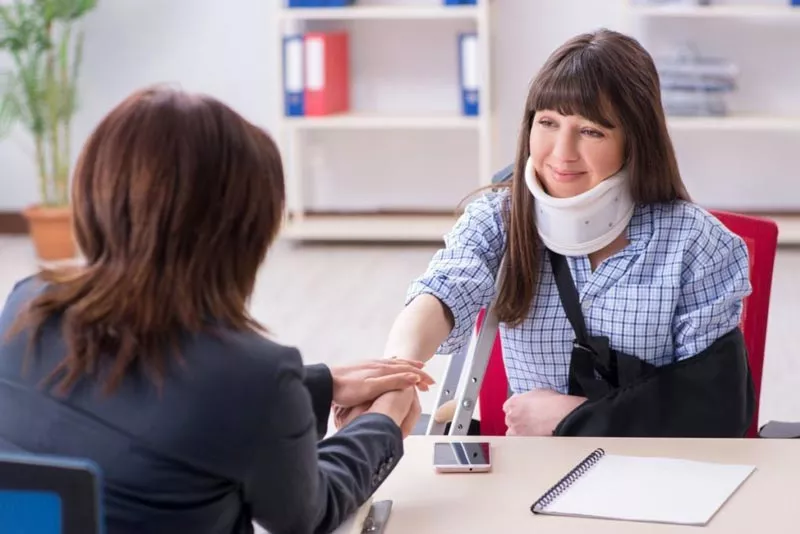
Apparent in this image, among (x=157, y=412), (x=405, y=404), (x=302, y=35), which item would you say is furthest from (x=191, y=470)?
(x=302, y=35)

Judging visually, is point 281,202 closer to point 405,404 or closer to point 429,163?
point 405,404

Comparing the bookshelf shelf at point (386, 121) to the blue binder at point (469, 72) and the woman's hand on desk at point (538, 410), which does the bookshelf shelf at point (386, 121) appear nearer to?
the blue binder at point (469, 72)

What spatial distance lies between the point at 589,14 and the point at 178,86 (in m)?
4.60

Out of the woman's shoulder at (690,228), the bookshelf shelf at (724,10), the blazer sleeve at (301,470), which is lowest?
the blazer sleeve at (301,470)

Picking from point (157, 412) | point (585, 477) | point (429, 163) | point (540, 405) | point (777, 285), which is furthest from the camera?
point (429, 163)

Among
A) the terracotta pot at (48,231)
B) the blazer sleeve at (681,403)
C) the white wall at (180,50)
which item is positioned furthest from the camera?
the white wall at (180,50)

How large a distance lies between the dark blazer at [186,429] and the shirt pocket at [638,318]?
0.82m

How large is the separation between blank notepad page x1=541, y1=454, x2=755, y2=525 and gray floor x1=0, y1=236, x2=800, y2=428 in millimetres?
2080

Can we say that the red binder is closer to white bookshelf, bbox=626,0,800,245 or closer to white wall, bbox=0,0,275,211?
white wall, bbox=0,0,275,211

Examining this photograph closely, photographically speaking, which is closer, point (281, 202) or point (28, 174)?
point (281, 202)

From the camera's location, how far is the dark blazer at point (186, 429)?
1.20 meters

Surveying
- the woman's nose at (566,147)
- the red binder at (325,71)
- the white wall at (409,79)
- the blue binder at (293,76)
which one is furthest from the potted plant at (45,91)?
the woman's nose at (566,147)

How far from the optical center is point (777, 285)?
194 inches

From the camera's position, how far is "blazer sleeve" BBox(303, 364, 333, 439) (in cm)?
164
